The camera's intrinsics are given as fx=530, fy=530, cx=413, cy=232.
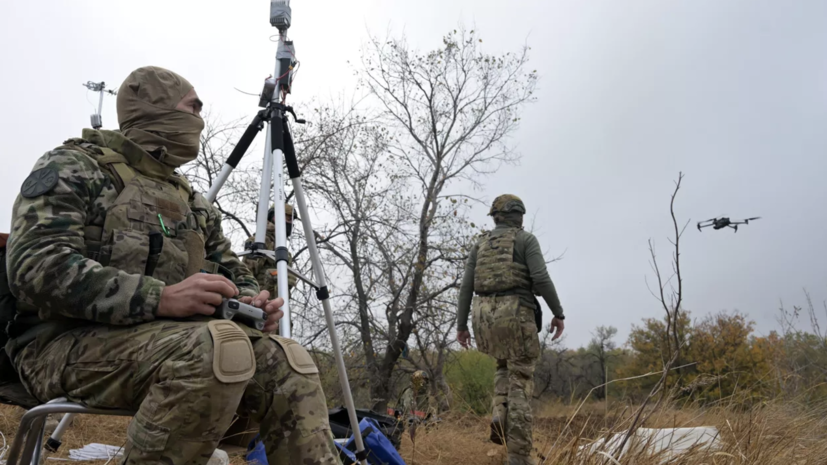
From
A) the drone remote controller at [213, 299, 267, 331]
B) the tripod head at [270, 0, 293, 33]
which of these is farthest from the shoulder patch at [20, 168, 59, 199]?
the tripod head at [270, 0, 293, 33]

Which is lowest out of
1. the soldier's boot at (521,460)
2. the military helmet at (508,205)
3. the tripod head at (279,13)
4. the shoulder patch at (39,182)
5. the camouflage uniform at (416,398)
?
the soldier's boot at (521,460)

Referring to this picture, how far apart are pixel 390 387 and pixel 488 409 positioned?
1757 millimetres

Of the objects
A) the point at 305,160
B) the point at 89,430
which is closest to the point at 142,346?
the point at 89,430

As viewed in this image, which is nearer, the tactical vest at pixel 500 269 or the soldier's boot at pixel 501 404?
the soldier's boot at pixel 501 404

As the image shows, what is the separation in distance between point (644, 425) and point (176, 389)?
1780 mm

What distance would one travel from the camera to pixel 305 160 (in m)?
8.57

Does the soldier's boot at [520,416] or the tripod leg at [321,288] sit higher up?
the tripod leg at [321,288]

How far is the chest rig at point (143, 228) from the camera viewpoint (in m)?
1.55

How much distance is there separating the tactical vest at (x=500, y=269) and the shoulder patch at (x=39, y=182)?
3.38 meters

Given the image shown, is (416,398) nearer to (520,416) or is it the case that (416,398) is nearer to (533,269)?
(520,416)

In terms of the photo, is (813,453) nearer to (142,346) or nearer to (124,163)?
(142,346)


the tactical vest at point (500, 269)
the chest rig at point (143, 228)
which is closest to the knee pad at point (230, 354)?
the chest rig at point (143, 228)

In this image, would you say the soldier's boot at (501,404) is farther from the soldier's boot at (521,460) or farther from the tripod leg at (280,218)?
the tripod leg at (280,218)

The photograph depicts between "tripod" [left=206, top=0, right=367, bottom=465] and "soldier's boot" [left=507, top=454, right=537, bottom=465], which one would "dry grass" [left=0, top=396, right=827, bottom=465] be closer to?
"soldier's boot" [left=507, top=454, right=537, bottom=465]
